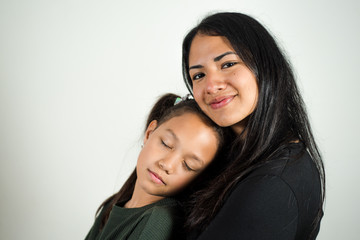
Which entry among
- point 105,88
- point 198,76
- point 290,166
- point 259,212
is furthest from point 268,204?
point 105,88

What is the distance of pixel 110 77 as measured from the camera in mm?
2201

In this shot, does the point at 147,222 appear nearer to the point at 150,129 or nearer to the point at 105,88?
the point at 150,129

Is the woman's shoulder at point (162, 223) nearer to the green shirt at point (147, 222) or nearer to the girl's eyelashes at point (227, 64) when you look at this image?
the green shirt at point (147, 222)

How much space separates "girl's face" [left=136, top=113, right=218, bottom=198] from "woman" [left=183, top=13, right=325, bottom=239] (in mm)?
82

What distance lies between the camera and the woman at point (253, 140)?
35.1 inches

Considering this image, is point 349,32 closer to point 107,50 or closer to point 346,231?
point 346,231

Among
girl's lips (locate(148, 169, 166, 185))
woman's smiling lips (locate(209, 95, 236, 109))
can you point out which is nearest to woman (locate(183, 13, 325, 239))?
woman's smiling lips (locate(209, 95, 236, 109))

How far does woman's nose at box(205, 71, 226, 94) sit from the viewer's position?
118cm

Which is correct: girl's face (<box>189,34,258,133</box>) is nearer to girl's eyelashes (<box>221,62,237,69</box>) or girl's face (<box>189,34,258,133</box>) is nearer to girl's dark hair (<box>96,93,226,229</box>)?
girl's eyelashes (<box>221,62,237,69</box>)

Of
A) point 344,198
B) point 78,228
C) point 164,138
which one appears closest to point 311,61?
point 344,198

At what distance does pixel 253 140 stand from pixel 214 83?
0.77 feet

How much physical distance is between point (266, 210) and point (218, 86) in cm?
47

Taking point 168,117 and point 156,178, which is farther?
point 168,117

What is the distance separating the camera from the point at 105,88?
2.21 m
